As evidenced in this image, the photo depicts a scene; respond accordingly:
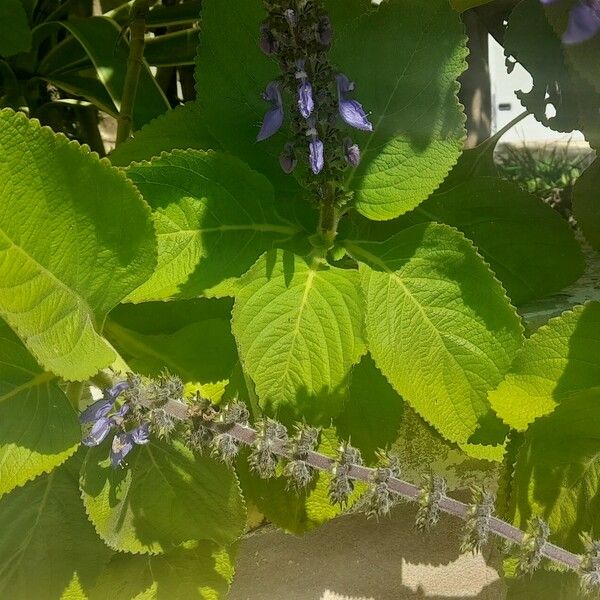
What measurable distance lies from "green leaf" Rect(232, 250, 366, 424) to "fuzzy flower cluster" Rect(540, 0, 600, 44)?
265 millimetres

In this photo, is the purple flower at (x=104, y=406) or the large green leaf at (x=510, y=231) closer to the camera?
the purple flower at (x=104, y=406)

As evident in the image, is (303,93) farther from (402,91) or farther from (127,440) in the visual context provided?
(127,440)

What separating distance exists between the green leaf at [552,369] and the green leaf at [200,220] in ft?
0.68

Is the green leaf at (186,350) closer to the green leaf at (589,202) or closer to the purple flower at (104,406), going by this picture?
the purple flower at (104,406)

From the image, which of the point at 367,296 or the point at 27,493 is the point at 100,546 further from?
the point at 367,296

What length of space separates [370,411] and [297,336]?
0.12 meters

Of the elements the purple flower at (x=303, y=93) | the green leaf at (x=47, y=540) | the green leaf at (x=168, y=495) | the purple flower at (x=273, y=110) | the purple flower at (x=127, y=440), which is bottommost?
the green leaf at (x=47, y=540)

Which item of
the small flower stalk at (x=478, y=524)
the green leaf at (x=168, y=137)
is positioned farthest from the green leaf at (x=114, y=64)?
the small flower stalk at (x=478, y=524)

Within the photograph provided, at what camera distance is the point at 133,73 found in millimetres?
739

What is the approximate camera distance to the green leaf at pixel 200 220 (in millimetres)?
515

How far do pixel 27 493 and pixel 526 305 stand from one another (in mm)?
454

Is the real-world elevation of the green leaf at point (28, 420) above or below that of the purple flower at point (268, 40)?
below

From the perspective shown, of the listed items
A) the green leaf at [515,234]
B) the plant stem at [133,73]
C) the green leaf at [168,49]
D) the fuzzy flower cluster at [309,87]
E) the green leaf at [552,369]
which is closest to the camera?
the fuzzy flower cluster at [309,87]

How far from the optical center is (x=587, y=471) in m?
0.56
